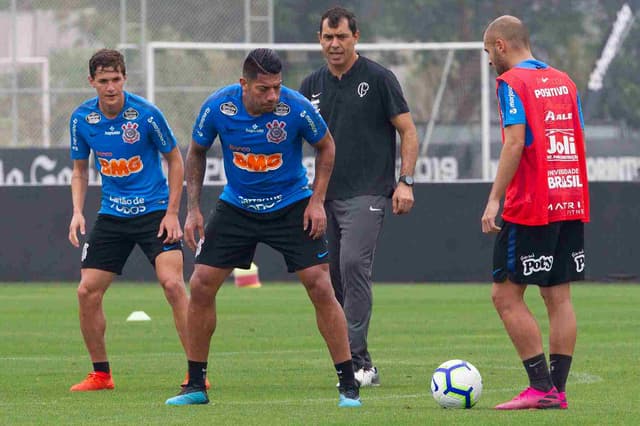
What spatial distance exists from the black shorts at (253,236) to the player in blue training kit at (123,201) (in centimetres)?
126

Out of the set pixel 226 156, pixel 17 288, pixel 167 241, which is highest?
pixel 226 156

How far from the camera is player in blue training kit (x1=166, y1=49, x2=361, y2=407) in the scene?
909 centimetres

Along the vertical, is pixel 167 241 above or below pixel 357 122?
below

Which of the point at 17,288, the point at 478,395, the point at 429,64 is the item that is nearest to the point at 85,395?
the point at 478,395

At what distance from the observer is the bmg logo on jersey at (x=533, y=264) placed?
8.88 m

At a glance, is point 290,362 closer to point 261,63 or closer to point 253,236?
point 253,236

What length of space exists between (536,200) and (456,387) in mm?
1062

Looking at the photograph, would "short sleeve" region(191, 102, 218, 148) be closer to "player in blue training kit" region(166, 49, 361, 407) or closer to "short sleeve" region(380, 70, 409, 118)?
→ "player in blue training kit" region(166, 49, 361, 407)

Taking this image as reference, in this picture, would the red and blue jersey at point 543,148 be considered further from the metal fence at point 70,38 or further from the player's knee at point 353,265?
the metal fence at point 70,38

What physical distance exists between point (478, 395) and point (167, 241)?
2.46m

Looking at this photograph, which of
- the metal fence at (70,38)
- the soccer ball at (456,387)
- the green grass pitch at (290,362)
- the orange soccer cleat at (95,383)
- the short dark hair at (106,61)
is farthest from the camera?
the metal fence at (70,38)

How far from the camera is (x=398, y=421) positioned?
8.30 m

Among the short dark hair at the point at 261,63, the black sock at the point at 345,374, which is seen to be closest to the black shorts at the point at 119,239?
the black sock at the point at 345,374

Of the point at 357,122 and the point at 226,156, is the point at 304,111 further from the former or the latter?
the point at 357,122
